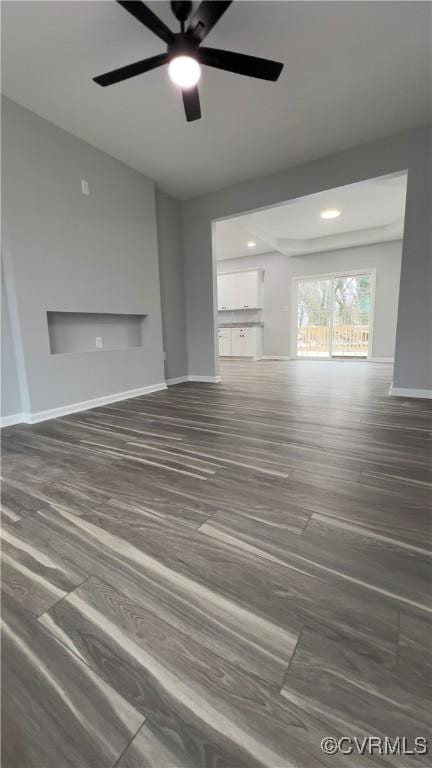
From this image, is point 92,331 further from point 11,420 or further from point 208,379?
point 208,379

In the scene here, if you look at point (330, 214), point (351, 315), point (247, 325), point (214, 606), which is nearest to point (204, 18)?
point (214, 606)

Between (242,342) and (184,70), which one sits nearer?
(184,70)

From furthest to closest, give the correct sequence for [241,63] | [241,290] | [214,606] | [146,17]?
[241,290], [241,63], [146,17], [214,606]

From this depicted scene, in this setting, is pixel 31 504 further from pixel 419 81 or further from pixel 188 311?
pixel 419 81

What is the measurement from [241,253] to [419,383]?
18.4 ft

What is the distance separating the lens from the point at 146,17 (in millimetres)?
1565

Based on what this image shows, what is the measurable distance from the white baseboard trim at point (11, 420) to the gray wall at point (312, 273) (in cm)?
628

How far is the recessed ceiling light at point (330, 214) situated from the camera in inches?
199

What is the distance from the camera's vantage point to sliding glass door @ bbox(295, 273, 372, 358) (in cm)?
693

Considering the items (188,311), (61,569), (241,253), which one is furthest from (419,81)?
(241,253)

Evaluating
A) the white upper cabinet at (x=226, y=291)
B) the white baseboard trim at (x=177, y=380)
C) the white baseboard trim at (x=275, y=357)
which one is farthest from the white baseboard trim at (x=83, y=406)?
the white upper cabinet at (x=226, y=291)

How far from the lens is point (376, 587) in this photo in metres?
0.92

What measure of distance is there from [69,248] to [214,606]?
3.15 m

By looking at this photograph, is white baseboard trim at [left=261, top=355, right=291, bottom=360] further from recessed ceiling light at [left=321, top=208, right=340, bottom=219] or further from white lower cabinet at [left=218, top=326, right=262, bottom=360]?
recessed ceiling light at [left=321, top=208, right=340, bottom=219]
